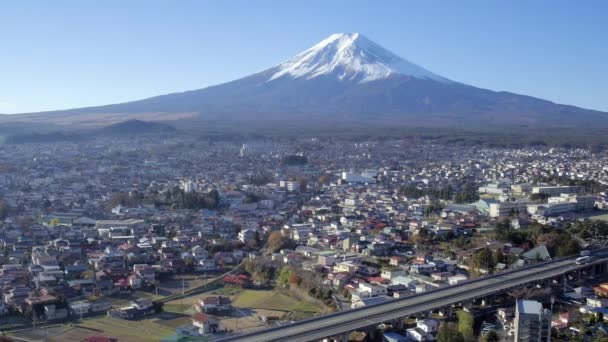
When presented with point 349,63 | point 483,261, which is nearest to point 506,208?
point 483,261

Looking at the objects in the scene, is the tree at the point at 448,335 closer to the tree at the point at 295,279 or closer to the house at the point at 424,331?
the house at the point at 424,331

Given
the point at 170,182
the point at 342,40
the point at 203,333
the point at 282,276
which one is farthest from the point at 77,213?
the point at 342,40

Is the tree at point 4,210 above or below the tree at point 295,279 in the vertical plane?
above

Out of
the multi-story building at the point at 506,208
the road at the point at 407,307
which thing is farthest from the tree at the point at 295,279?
the multi-story building at the point at 506,208

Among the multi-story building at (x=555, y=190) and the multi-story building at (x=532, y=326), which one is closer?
the multi-story building at (x=532, y=326)

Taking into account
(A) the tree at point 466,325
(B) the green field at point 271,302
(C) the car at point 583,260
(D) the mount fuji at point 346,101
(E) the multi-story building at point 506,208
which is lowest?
(B) the green field at point 271,302

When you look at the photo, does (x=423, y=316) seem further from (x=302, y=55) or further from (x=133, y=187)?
(x=302, y=55)

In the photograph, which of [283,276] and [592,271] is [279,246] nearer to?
[283,276]
